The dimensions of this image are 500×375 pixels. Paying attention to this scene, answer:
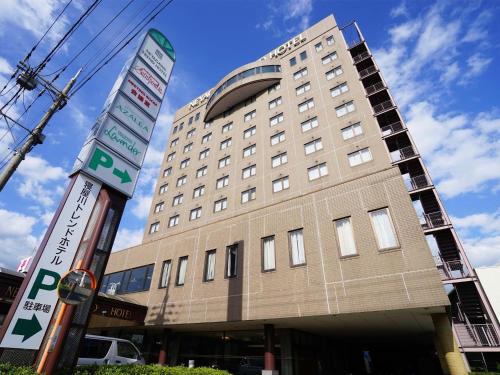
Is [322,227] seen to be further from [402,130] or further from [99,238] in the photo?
[402,130]

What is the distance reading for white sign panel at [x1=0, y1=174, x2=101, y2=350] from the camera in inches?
236

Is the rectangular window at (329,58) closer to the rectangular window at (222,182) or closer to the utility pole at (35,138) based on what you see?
the rectangular window at (222,182)

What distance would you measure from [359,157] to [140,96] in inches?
618

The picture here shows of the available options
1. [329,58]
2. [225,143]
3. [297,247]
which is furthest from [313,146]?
[297,247]

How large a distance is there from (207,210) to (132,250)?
23.2 feet

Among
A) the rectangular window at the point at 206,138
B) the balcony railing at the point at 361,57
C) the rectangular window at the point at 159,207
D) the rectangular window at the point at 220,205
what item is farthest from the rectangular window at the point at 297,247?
the rectangular window at the point at 206,138

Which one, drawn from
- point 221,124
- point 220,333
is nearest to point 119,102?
point 220,333

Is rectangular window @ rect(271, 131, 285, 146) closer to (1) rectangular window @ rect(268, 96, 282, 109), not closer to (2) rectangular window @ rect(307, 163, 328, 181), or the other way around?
(1) rectangular window @ rect(268, 96, 282, 109)

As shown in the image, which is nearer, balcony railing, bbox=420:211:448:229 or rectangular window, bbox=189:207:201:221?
balcony railing, bbox=420:211:448:229

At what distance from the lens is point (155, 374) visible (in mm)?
7125

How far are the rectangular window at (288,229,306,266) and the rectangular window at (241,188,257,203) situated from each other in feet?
31.0

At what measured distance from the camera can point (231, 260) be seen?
1588cm

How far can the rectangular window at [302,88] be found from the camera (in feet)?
87.4

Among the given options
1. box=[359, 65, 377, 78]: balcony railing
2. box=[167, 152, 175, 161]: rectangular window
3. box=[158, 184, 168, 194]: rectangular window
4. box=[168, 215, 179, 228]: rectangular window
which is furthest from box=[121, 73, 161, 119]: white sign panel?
box=[167, 152, 175, 161]: rectangular window
